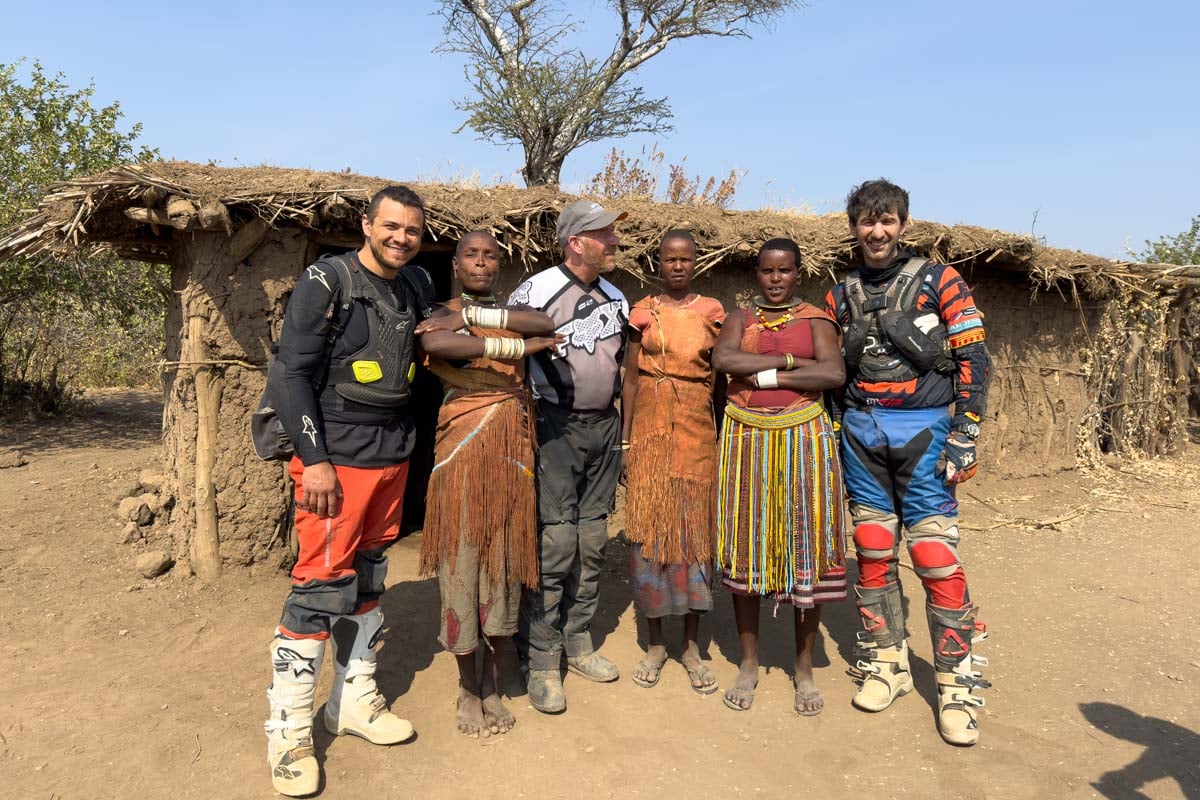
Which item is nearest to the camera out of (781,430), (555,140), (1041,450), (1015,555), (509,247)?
(781,430)

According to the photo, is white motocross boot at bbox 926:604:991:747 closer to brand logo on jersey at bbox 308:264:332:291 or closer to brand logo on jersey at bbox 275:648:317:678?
brand logo on jersey at bbox 275:648:317:678

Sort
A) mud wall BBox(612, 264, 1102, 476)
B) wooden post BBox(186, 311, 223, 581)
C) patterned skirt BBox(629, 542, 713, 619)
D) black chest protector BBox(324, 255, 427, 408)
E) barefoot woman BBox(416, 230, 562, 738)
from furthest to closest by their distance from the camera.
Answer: mud wall BBox(612, 264, 1102, 476), wooden post BBox(186, 311, 223, 581), patterned skirt BBox(629, 542, 713, 619), barefoot woman BBox(416, 230, 562, 738), black chest protector BBox(324, 255, 427, 408)

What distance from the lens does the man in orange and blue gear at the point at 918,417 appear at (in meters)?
2.81

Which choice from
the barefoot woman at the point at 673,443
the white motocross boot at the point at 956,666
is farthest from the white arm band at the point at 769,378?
the white motocross boot at the point at 956,666

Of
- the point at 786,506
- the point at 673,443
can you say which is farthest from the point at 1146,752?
the point at 673,443

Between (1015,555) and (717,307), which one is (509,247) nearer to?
(717,307)

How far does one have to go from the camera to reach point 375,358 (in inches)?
99.0

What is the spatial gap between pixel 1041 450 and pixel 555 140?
9427 millimetres

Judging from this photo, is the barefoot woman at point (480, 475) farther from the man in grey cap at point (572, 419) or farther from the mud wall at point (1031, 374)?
the mud wall at point (1031, 374)

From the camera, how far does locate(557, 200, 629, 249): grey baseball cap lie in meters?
2.91

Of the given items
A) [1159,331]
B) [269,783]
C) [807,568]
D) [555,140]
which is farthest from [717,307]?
[555,140]

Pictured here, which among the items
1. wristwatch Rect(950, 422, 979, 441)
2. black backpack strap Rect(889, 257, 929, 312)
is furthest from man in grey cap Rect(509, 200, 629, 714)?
wristwatch Rect(950, 422, 979, 441)

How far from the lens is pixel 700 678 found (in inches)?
125

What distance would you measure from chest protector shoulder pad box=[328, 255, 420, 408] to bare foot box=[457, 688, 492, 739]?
1173mm
